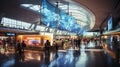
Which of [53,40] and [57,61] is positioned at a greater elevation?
[53,40]

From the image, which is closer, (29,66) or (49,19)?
(29,66)

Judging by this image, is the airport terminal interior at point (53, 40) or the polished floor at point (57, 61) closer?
the polished floor at point (57, 61)

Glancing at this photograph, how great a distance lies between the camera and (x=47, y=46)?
25172 millimetres

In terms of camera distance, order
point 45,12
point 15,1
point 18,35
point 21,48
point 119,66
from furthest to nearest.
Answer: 1. point 15,1
2. point 18,35
3. point 21,48
4. point 45,12
5. point 119,66

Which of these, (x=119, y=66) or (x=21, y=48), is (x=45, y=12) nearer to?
(x=21, y=48)

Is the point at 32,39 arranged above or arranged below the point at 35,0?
below

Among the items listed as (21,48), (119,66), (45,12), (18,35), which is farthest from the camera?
(18,35)

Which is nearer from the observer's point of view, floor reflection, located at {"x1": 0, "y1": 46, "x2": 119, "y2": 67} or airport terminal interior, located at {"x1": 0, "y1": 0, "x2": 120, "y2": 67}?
floor reflection, located at {"x1": 0, "y1": 46, "x2": 119, "y2": 67}

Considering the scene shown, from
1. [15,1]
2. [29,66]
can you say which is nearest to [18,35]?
[15,1]

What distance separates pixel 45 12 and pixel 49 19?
1.94 m

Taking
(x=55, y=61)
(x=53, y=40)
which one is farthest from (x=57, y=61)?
(x=53, y=40)

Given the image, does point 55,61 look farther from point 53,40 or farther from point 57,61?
point 53,40

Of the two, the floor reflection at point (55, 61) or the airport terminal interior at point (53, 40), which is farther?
the airport terminal interior at point (53, 40)

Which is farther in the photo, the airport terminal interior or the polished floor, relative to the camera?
the airport terminal interior
